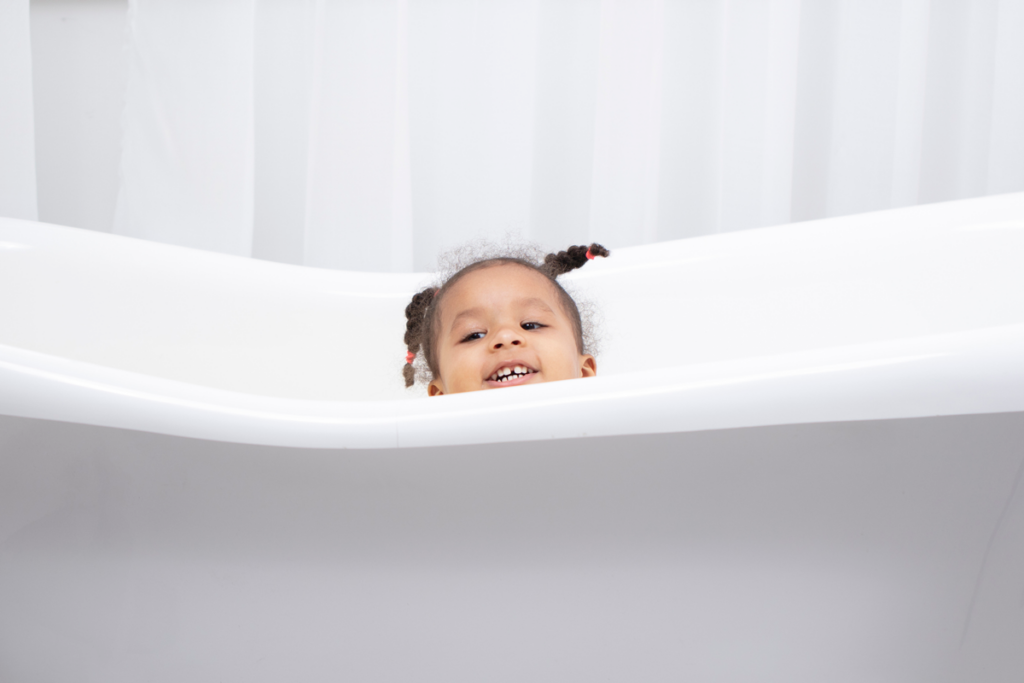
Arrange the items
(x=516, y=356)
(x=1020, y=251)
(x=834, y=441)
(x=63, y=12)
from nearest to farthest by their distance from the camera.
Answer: (x=834, y=441) < (x=516, y=356) < (x=1020, y=251) < (x=63, y=12)

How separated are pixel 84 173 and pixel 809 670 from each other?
1.76 m

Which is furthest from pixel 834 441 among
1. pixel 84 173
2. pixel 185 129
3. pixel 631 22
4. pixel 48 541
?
pixel 84 173

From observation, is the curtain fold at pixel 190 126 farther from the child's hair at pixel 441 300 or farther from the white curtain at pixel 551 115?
the child's hair at pixel 441 300

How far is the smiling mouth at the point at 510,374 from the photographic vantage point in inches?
33.2

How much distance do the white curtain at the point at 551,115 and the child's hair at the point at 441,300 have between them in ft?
1.61

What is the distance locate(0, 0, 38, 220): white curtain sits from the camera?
143 cm

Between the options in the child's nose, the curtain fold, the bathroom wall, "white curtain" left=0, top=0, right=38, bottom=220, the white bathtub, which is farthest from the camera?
the bathroom wall

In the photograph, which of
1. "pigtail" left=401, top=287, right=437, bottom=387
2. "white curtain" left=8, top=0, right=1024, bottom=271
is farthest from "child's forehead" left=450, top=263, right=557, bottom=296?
"white curtain" left=8, top=0, right=1024, bottom=271

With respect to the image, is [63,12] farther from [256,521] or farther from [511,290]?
[256,521]

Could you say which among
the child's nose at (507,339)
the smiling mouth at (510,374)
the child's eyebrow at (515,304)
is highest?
the child's eyebrow at (515,304)

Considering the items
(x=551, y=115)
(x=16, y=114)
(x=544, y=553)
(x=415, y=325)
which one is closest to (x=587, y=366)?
(x=415, y=325)

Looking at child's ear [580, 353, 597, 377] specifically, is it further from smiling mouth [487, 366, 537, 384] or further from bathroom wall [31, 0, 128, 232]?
bathroom wall [31, 0, 128, 232]

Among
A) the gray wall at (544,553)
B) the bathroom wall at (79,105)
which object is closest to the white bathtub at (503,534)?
the gray wall at (544,553)

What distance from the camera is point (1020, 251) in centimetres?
97
